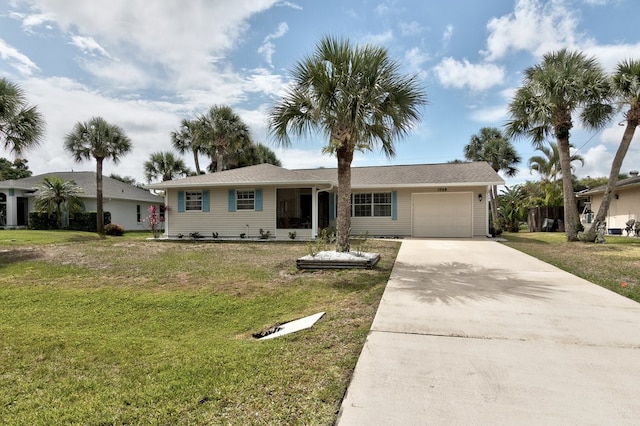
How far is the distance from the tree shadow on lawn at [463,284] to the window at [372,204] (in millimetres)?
9145

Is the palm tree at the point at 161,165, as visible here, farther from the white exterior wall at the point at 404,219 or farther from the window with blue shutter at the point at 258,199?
the white exterior wall at the point at 404,219

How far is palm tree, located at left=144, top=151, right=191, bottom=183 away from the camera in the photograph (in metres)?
28.8

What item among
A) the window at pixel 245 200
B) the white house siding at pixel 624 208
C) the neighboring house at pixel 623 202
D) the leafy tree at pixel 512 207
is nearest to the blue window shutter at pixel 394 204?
the window at pixel 245 200

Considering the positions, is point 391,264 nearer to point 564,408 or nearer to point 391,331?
point 391,331

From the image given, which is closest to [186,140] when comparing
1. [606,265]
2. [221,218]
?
→ [221,218]

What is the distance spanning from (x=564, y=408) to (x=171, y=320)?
168 inches

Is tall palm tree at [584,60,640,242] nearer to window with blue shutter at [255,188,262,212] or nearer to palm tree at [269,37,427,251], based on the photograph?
palm tree at [269,37,427,251]

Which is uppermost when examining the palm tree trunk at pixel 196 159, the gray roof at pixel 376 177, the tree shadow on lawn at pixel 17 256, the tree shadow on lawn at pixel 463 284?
the palm tree trunk at pixel 196 159

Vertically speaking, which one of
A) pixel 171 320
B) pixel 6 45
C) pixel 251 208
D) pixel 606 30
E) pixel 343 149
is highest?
pixel 606 30

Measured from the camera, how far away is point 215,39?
11.3 m

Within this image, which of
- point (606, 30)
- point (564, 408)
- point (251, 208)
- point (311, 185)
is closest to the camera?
point (564, 408)

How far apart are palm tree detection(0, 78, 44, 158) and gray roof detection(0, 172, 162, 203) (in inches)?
437

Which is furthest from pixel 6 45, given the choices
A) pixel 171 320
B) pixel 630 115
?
pixel 630 115

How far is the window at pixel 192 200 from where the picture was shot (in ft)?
54.4
